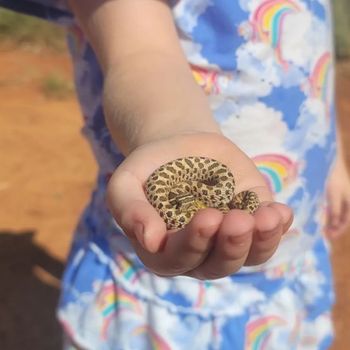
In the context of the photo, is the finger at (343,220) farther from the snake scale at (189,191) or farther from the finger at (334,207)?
the snake scale at (189,191)

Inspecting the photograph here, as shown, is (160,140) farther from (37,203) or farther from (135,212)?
(37,203)

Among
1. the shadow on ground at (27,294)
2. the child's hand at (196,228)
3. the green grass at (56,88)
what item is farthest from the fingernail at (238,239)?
the green grass at (56,88)

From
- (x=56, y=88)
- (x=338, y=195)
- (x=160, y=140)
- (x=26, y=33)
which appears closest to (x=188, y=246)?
(x=160, y=140)

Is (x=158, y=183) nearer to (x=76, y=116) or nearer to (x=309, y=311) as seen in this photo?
(x=309, y=311)

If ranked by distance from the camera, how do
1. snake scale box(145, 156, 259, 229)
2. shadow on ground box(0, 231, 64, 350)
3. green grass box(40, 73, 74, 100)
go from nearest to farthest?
snake scale box(145, 156, 259, 229) → shadow on ground box(0, 231, 64, 350) → green grass box(40, 73, 74, 100)

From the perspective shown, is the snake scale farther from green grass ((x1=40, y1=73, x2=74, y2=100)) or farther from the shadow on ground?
green grass ((x1=40, y1=73, x2=74, y2=100))

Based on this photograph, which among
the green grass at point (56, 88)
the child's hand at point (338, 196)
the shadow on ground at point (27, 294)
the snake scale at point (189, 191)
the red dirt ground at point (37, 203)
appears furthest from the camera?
the green grass at point (56, 88)

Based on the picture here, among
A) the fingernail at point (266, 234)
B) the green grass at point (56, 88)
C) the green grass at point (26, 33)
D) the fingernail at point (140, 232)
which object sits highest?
the fingernail at point (266, 234)

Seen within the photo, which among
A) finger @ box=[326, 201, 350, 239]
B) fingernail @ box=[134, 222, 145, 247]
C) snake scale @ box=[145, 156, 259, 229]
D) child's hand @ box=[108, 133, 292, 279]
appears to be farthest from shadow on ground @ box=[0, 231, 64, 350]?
fingernail @ box=[134, 222, 145, 247]
